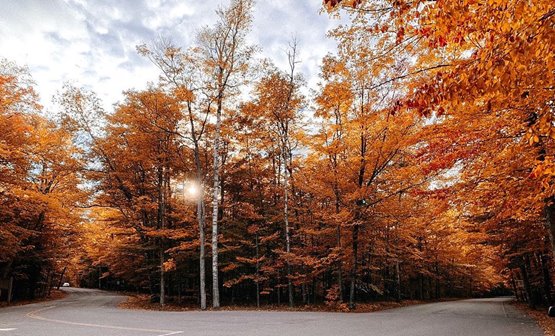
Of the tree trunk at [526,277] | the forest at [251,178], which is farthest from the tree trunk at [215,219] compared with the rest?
the tree trunk at [526,277]

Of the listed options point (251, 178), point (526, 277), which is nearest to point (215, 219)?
point (251, 178)

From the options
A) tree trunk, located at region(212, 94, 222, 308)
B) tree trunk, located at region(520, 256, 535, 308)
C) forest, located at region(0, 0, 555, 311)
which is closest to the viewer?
forest, located at region(0, 0, 555, 311)

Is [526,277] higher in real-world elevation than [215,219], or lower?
lower

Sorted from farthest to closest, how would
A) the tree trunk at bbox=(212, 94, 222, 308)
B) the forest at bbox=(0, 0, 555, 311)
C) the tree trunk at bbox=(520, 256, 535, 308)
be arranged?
the tree trunk at bbox=(520, 256, 535, 308) → the tree trunk at bbox=(212, 94, 222, 308) → the forest at bbox=(0, 0, 555, 311)

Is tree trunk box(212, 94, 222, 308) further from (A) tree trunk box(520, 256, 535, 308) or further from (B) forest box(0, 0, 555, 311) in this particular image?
(A) tree trunk box(520, 256, 535, 308)

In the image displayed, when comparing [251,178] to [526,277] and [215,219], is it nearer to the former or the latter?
[215,219]

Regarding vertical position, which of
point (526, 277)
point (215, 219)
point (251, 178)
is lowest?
point (526, 277)

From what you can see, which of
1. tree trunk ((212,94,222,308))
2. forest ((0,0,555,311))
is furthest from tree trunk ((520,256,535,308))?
tree trunk ((212,94,222,308))

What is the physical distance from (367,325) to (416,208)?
30.3 ft

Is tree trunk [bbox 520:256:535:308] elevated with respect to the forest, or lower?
lower

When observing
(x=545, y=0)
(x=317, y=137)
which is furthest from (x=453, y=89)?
(x=317, y=137)

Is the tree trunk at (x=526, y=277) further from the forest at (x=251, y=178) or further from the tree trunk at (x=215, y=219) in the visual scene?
the tree trunk at (x=215, y=219)

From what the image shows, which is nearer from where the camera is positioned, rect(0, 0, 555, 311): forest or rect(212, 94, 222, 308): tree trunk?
rect(0, 0, 555, 311): forest

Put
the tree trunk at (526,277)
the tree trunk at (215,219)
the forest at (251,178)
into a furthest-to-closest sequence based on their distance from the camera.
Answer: the tree trunk at (526,277)
the tree trunk at (215,219)
the forest at (251,178)
